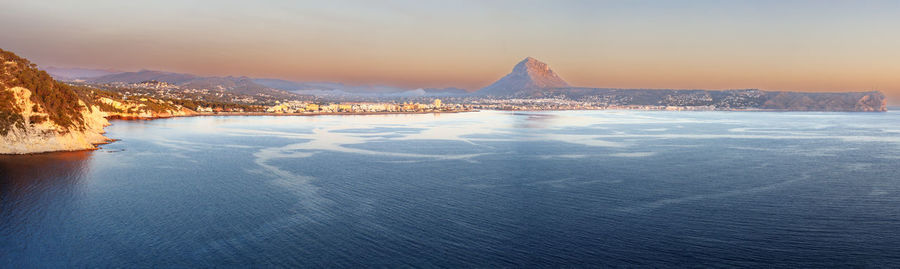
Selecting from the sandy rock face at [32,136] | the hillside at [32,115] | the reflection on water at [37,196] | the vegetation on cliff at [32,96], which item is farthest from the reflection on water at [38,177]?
the vegetation on cliff at [32,96]

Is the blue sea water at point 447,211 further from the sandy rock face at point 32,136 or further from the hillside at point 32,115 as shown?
the hillside at point 32,115

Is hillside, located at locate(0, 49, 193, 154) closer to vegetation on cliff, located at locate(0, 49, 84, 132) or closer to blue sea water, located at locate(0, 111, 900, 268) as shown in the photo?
vegetation on cliff, located at locate(0, 49, 84, 132)

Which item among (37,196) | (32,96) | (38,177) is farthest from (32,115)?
(37,196)

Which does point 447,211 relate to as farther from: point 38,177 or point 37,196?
point 38,177

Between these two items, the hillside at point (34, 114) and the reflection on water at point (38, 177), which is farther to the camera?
the hillside at point (34, 114)

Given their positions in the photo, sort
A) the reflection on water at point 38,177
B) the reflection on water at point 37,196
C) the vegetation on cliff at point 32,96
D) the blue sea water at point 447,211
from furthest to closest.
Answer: the vegetation on cliff at point 32,96 → the reflection on water at point 38,177 → the reflection on water at point 37,196 → the blue sea water at point 447,211

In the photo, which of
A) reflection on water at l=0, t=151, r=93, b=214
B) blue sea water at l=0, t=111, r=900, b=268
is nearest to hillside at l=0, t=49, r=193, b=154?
reflection on water at l=0, t=151, r=93, b=214

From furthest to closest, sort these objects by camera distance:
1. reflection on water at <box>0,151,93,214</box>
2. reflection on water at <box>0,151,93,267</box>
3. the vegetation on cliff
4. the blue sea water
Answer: the vegetation on cliff
reflection on water at <box>0,151,93,214</box>
reflection on water at <box>0,151,93,267</box>
the blue sea water

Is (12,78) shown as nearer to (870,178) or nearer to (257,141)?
(257,141)
